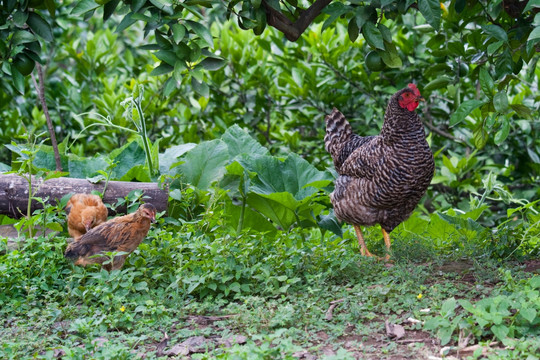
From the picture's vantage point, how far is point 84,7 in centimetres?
342

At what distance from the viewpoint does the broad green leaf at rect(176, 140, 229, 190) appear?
5.68 m

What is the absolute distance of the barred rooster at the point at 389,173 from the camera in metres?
4.47

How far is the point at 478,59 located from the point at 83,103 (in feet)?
17.8


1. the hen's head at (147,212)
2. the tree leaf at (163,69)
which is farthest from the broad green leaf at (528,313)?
the hen's head at (147,212)

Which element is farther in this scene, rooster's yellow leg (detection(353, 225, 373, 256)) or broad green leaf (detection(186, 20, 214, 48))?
rooster's yellow leg (detection(353, 225, 373, 256))

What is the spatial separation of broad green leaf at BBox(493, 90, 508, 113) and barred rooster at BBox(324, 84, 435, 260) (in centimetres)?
112

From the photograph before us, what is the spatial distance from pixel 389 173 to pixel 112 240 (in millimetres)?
1946

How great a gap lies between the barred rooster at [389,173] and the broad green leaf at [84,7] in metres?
2.20

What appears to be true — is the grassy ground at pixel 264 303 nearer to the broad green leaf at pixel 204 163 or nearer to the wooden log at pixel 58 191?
the wooden log at pixel 58 191

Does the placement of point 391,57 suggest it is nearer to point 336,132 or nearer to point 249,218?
point 336,132

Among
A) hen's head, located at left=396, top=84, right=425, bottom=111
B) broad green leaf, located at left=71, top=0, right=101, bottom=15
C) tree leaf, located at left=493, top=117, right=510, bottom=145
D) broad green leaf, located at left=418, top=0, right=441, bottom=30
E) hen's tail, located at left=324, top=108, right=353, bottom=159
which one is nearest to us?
broad green leaf, located at left=418, top=0, right=441, bottom=30

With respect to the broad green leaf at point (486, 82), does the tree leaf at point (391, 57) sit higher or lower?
higher

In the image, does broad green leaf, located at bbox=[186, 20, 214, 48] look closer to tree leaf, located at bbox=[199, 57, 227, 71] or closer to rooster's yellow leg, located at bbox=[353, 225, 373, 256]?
tree leaf, located at bbox=[199, 57, 227, 71]

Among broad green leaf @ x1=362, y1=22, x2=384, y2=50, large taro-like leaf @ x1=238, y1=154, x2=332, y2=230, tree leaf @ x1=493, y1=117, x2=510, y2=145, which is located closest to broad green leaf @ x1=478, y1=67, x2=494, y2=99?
tree leaf @ x1=493, y1=117, x2=510, y2=145
